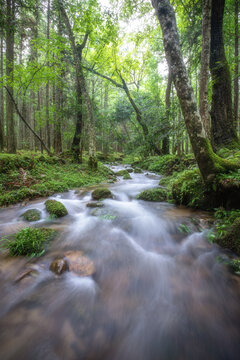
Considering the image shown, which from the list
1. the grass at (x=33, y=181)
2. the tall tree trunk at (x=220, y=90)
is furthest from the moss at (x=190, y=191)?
the grass at (x=33, y=181)

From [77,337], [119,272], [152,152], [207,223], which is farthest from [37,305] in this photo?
[152,152]

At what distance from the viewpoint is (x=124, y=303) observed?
71.2 inches

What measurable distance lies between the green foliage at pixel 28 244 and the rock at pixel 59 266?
36 cm

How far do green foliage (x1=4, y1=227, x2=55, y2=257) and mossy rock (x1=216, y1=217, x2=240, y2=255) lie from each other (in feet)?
9.53

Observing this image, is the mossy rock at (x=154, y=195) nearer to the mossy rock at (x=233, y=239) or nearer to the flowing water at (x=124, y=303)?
the flowing water at (x=124, y=303)

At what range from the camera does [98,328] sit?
1.53m

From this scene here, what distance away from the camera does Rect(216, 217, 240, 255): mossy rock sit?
2.51 metres

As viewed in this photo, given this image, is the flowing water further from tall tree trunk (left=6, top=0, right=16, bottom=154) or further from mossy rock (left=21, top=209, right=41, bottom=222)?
tall tree trunk (left=6, top=0, right=16, bottom=154)

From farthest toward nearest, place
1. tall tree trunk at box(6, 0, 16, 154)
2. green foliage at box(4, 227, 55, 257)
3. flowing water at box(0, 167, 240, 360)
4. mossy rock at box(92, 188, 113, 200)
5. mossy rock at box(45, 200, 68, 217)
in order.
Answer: tall tree trunk at box(6, 0, 16, 154) < mossy rock at box(92, 188, 113, 200) < mossy rock at box(45, 200, 68, 217) < green foliage at box(4, 227, 55, 257) < flowing water at box(0, 167, 240, 360)

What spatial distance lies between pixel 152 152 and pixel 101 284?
1432 cm

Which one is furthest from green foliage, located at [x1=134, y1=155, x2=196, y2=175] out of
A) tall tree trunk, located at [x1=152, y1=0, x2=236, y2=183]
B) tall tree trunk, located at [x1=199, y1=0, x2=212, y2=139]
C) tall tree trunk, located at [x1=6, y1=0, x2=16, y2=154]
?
tall tree trunk, located at [x1=6, y1=0, x2=16, y2=154]

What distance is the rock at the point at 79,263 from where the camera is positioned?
225 centimetres

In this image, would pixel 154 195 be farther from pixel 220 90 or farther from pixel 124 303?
pixel 220 90

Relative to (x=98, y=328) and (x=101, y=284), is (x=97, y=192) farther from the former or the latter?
(x=98, y=328)
